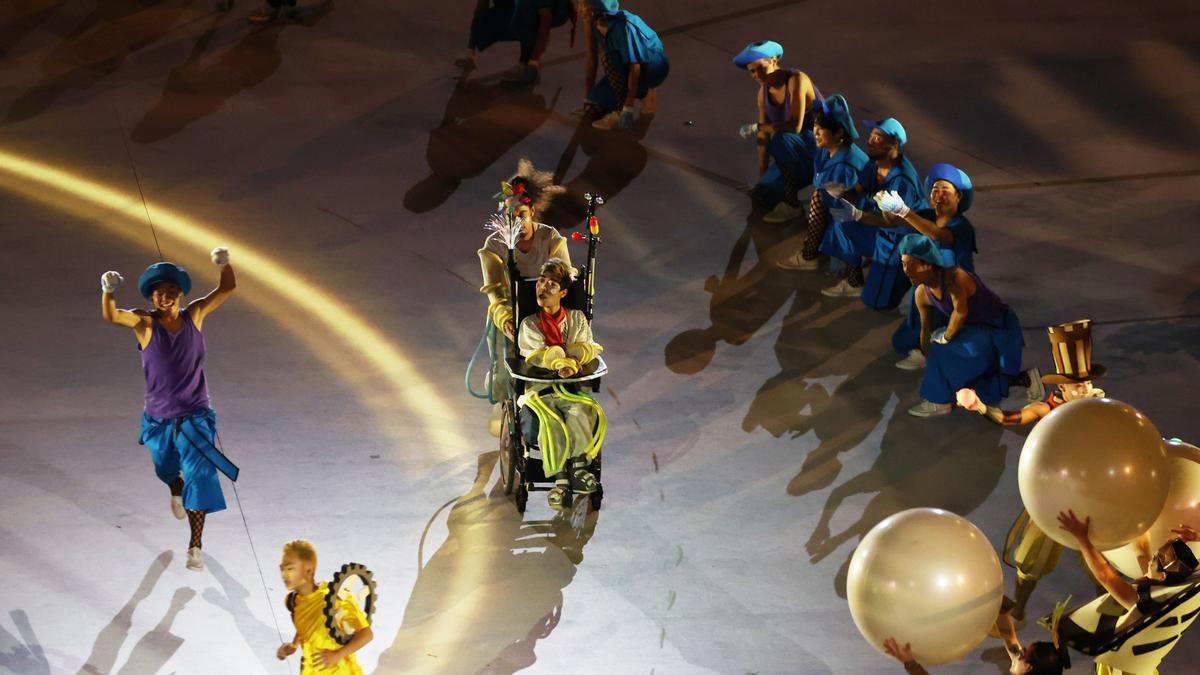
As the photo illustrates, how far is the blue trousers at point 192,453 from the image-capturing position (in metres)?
7.05

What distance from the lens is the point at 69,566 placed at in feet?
23.3

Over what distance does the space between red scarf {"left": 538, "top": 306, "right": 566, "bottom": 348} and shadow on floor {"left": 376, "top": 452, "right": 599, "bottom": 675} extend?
78 cm

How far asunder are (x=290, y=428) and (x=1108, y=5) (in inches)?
368

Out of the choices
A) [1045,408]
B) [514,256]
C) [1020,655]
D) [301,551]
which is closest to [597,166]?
[514,256]

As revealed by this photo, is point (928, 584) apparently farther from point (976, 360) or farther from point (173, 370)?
point (173, 370)

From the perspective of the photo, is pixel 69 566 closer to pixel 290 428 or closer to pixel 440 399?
pixel 290 428

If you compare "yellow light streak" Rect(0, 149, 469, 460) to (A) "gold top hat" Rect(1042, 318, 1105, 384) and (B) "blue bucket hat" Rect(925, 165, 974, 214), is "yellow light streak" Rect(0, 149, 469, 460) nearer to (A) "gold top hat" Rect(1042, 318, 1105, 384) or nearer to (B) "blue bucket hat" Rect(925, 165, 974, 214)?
(B) "blue bucket hat" Rect(925, 165, 974, 214)

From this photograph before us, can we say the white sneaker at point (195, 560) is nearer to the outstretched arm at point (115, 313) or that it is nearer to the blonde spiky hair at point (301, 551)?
the outstretched arm at point (115, 313)

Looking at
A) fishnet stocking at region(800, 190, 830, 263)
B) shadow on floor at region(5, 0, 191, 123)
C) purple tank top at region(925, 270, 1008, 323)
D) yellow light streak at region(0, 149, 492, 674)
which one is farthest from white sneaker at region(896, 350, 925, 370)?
shadow on floor at region(5, 0, 191, 123)

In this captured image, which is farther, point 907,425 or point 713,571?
point 907,425

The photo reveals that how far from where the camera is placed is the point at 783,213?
34.8 feet

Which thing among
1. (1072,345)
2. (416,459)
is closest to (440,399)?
(416,459)

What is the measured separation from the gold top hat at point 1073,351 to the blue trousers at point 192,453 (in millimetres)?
3702

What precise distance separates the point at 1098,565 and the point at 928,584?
2.42ft
